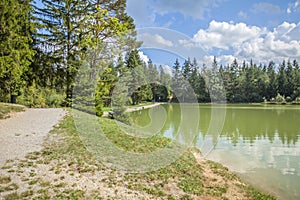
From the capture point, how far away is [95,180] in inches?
210

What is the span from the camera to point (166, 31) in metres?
9.38

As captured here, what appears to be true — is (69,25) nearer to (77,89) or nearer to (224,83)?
(77,89)

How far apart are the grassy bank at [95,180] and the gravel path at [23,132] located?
41 cm

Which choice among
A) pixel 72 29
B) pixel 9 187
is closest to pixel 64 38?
pixel 72 29

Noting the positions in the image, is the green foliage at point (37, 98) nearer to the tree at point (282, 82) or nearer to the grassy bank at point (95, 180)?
the grassy bank at point (95, 180)

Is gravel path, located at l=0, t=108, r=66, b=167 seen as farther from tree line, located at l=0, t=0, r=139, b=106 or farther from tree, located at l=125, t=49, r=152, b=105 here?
tree, located at l=125, t=49, r=152, b=105

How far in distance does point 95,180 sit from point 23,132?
4.85 metres

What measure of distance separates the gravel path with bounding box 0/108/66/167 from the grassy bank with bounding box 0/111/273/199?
1.35 feet

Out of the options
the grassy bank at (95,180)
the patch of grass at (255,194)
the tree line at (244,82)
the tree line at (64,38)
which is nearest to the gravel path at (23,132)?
the grassy bank at (95,180)

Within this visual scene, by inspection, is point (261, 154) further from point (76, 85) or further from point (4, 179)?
point (76, 85)

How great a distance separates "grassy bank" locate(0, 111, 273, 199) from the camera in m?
4.71

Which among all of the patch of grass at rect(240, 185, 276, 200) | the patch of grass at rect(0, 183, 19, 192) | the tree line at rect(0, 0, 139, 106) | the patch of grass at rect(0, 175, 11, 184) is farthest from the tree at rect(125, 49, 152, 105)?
the patch of grass at rect(0, 183, 19, 192)

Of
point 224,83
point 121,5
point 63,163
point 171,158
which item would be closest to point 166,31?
point 171,158

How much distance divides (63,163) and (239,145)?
9.19m
